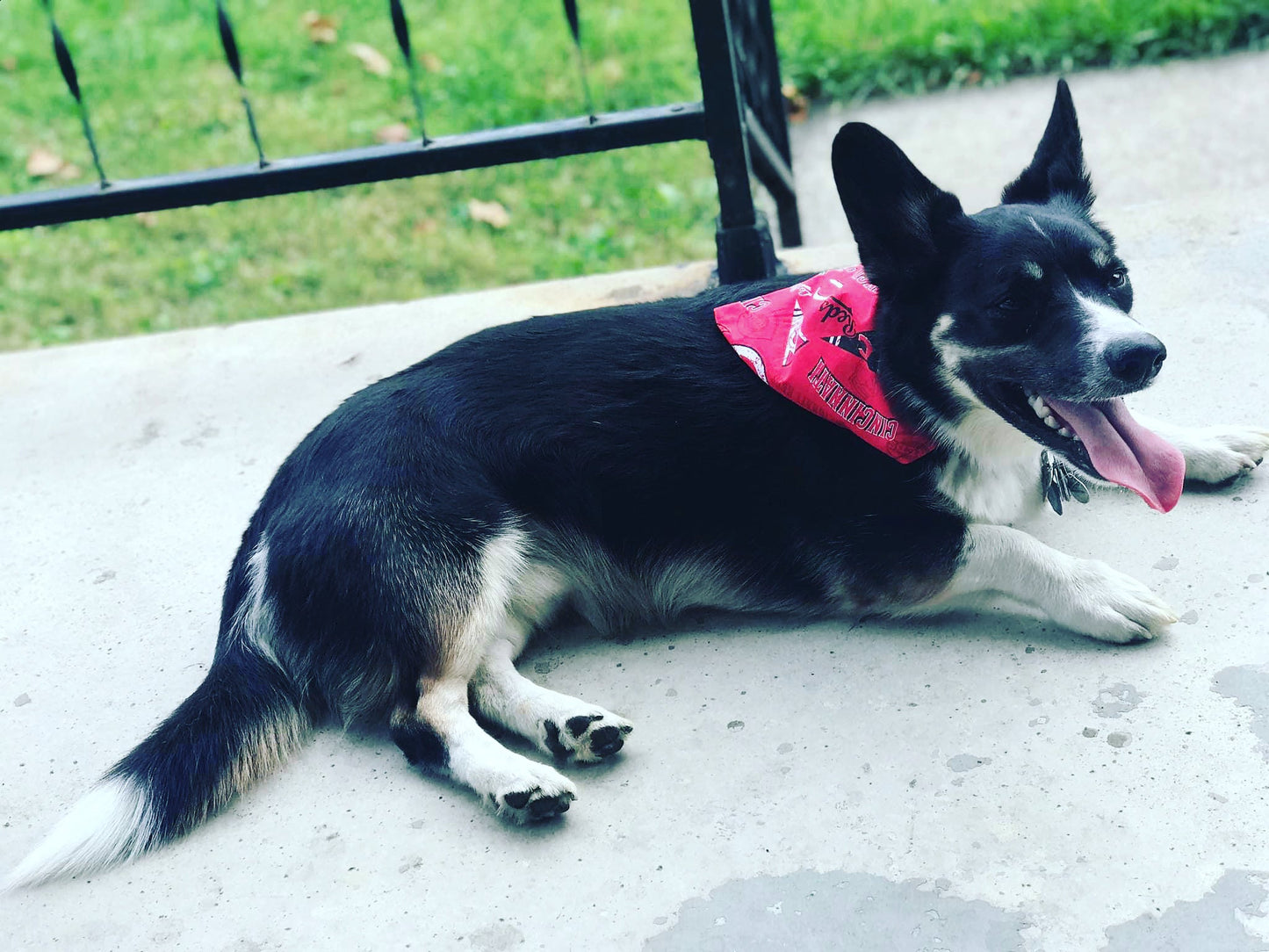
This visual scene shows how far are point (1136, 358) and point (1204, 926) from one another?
3.05ft

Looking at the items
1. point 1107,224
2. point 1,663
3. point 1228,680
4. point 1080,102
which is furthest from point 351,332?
point 1080,102

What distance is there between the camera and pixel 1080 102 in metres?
5.43

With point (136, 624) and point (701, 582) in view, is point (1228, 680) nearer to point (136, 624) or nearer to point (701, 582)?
point (701, 582)

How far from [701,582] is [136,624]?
1264mm

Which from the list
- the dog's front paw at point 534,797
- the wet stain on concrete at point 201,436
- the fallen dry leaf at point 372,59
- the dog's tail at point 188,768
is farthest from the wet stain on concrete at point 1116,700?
the fallen dry leaf at point 372,59

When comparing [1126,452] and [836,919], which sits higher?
[1126,452]

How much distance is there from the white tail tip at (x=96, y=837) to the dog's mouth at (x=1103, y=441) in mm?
1715

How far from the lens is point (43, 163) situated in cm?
546

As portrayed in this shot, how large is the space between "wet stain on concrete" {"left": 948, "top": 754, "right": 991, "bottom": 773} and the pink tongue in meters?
0.57

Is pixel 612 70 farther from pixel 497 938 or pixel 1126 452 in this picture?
pixel 497 938

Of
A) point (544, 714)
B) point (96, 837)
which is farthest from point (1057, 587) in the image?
point (96, 837)

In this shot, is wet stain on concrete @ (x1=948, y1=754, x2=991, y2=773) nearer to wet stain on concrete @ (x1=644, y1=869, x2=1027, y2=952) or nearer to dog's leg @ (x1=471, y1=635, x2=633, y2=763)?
wet stain on concrete @ (x1=644, y1=869, x2=1027, y2=952)

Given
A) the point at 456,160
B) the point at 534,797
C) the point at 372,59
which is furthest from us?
the point at 372,59

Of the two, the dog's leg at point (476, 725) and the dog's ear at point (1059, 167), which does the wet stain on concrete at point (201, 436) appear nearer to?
the dog's leg at point (476, 725)
